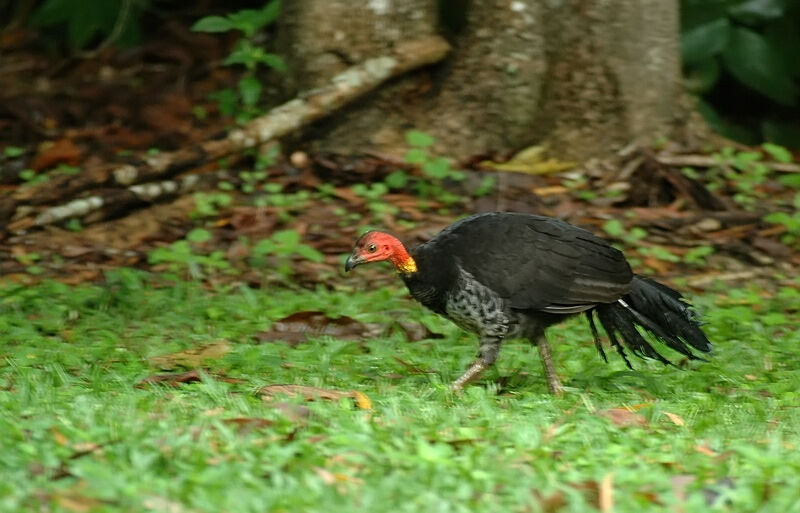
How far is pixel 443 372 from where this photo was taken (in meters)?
5.97

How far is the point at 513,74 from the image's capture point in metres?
9.44

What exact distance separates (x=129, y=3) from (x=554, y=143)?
4.61m

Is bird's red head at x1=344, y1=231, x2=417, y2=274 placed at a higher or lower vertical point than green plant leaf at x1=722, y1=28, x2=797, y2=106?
higher

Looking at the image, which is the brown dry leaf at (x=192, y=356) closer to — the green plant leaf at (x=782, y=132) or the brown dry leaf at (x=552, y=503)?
the brown dry leaf at (x=552, y=503)

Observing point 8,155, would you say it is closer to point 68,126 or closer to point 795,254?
point 68,126

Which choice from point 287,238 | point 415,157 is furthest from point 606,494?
point 415,157

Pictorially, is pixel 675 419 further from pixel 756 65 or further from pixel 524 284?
pixel 756 65

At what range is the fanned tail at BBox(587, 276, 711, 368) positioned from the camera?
5.86 m

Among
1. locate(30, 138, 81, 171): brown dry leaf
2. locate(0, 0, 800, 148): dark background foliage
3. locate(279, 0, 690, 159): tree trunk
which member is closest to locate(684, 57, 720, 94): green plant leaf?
locate(0, 0, 800, 148): dark background foliage

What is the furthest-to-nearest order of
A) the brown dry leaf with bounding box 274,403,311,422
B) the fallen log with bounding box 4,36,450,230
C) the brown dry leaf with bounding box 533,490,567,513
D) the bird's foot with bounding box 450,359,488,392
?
the fallen log with bounding box 4,36,450,230 → the bird's foot with bounding box 450,359,488,392 → the brown dry leaf with bounding box 274,403,311,422 → the brown dry leaf with bounding box 533,490,567,513

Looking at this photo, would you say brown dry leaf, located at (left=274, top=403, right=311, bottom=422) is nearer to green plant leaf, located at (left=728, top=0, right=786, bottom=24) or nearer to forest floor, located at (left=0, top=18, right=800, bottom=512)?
forest floor, located at (left=0, top=18, right=800, bottom=512)

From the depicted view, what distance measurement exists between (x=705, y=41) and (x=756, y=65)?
1.67 feet

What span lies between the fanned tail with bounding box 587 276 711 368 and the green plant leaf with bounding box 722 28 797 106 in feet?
17.8

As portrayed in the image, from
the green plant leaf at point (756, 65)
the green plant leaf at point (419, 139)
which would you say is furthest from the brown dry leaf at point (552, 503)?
the green plant leaf at point (756, 65)
